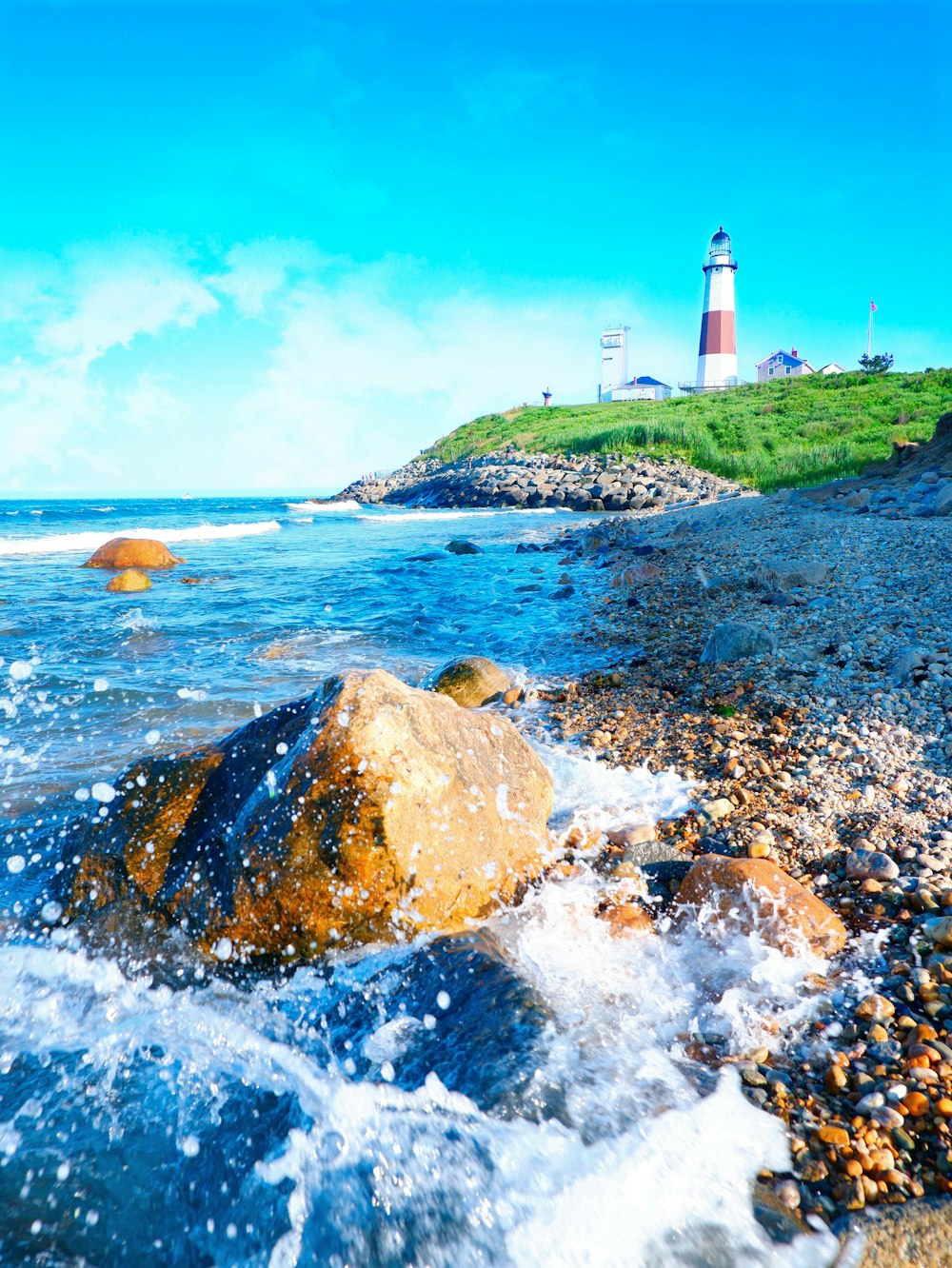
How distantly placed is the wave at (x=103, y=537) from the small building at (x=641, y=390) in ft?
162

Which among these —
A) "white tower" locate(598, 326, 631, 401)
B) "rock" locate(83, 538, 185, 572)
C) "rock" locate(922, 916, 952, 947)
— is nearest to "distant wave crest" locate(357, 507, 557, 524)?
"rock" locate(83, 538, 185, 572)

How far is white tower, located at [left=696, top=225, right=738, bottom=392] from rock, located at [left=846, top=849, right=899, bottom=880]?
63.8m

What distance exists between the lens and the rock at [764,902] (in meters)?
2.72

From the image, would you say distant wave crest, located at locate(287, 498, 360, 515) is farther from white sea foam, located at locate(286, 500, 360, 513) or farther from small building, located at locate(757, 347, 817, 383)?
small building, located at locate(757, 347, 817, 383)

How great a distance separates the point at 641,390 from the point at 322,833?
7321cm

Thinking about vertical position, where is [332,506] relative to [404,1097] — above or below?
above

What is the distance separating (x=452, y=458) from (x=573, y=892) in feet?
170

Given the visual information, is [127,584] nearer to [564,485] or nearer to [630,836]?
[630,836]

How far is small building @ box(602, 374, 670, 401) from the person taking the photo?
226 ft

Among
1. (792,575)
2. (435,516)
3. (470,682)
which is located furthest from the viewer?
(435,516)

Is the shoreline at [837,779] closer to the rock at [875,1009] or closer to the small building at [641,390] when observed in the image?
the rock at [875,1009]

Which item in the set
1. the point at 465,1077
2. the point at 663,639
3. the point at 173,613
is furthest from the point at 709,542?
the point at 465,1077

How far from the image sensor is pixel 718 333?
58.8 m

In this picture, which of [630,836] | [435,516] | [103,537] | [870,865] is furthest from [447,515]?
[870,865]
